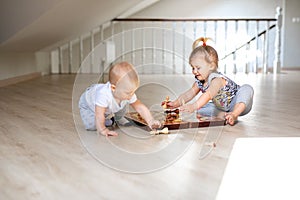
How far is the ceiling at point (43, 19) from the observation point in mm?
3588

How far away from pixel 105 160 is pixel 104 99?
1.34 feet

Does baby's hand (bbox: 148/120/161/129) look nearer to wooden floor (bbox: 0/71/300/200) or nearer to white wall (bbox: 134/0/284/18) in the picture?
wooden floor (bbox: 0/71/300/200)

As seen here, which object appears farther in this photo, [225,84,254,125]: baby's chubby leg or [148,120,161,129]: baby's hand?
[225,84,254,125]: baby's chubby leg

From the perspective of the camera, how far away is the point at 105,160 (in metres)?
1.38

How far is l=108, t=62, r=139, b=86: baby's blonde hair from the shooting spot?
1654 millimetres

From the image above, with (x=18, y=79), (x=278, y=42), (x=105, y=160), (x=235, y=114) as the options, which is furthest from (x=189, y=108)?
(x=278, y=42)

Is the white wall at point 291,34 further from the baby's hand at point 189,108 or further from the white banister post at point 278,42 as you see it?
the baby's hand at point 189,108

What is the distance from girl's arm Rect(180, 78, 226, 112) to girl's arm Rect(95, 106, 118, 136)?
0.41 metres

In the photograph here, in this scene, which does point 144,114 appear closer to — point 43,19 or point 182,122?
point 182,122

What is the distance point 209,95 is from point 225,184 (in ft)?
2.99

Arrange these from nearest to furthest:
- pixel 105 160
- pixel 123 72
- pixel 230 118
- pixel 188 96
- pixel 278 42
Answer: pixel 105 160, pixel 123 72, pixel 230 118, pixel 188 96, pixel 278 42

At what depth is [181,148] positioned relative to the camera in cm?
155

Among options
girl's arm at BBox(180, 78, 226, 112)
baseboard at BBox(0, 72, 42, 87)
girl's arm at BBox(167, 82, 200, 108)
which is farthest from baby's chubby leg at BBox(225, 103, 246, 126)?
baseboard at BBox(0, 72, 42, 87)

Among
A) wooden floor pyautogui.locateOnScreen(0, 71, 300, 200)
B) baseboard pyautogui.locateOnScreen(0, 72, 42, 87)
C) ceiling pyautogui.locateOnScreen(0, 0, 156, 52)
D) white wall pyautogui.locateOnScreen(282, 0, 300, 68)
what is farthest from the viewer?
white wall pyautogui.locateOnScreen(282, 0, 300, 68)
